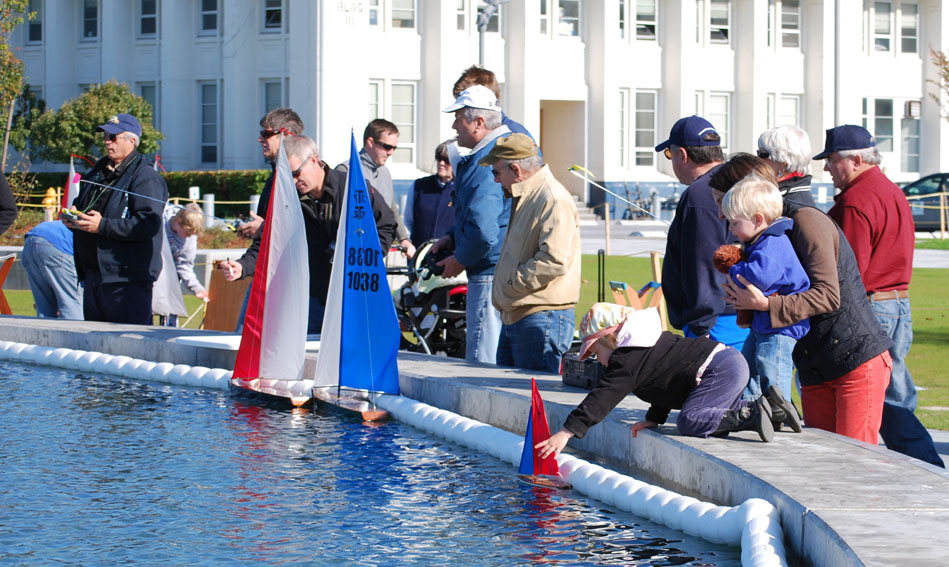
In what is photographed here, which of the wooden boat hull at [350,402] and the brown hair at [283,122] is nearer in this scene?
the wooden boat hull at [350,402]

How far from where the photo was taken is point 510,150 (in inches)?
307

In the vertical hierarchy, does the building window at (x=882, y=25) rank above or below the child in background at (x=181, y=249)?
above

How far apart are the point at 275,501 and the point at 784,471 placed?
2.28 meters

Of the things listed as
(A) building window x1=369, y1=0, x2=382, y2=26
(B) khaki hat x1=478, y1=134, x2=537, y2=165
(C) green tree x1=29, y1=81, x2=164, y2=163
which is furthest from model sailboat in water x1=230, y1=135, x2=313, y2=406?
(A) building window x1=369, y1=0, x2=382, y2=26

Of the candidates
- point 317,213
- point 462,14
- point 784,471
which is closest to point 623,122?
point 462,14

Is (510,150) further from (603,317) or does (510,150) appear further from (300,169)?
(300,169)

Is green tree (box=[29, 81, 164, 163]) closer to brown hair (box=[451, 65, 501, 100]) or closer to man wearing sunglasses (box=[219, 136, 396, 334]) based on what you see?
man wearing sunglasses (box=[219, 136, 396, 334])

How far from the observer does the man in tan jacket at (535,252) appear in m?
7.72

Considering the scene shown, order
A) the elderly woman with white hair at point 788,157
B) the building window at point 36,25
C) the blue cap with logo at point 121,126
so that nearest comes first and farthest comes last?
Result: the elderly woman with white hair at point 788,157 < the blue cap with logo at point 121,126 < the building window at point 36,25

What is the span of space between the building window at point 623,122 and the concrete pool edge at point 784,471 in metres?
34.5

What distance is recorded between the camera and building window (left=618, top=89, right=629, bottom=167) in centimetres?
4274

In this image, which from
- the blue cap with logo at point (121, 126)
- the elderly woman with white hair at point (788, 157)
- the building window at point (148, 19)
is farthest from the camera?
the building window at point (148, 19)

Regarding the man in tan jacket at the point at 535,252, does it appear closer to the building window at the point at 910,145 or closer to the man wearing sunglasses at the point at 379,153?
the man wearing sunglasses at the point at 379,153

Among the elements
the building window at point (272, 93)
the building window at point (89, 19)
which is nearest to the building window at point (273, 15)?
the building window at point (272, 93)
